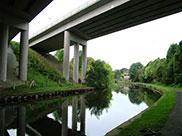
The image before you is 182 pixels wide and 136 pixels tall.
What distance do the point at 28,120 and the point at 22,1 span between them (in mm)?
11439

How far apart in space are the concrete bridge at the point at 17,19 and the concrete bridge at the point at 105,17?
25.2ft

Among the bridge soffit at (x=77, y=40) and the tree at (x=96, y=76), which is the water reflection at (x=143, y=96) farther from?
the bridge soffit at (x=77, y=40)

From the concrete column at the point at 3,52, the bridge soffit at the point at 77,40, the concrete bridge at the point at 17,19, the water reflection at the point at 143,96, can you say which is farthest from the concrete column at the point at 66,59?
the concrete column at the point at 3,52

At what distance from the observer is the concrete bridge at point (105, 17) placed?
17219 millimetres

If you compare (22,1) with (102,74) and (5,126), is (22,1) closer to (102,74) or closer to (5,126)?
(5,126)

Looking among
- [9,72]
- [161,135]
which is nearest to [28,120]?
[161,135]

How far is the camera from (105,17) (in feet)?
67.5

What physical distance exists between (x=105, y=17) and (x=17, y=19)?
37.5 feet

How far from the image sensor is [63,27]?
25.6 metres

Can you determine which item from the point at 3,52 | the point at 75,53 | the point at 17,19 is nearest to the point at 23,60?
the point at 3,52

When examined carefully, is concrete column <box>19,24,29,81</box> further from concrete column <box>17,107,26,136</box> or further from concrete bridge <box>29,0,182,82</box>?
concrete column <box>17,107,26,136</box>

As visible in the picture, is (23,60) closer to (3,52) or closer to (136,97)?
(3,52)

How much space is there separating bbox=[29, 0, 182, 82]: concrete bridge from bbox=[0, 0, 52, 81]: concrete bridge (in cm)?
767

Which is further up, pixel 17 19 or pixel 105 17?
pixel 105 17
